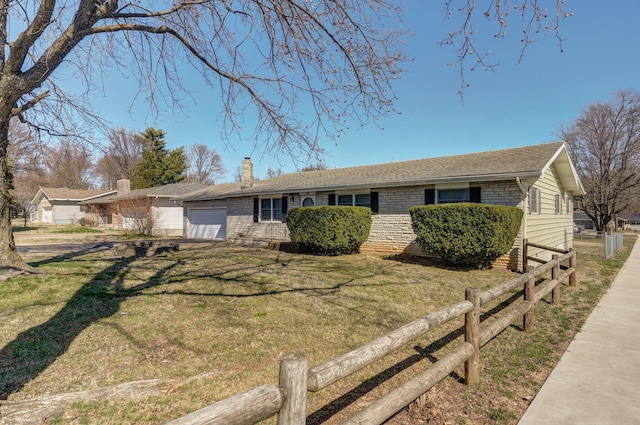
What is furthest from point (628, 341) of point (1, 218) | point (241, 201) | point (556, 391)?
point (241, 201)

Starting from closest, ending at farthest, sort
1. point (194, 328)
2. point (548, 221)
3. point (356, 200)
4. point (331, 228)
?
1. point (194, 328)
2. point (331, 228)
3. point (548, 221)
4. point (356, 200)

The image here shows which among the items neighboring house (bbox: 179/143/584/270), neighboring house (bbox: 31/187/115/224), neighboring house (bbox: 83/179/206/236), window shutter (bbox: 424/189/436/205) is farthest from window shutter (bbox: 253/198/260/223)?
neighboring house (bbox: 31/187/115/224)

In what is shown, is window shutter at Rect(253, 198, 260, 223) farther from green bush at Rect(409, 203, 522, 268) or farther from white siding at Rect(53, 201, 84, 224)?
white siding at Rect(53, 201, 84, 224)

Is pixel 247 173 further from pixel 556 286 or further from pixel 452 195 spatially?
pixel 556 286

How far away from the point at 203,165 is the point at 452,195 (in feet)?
154

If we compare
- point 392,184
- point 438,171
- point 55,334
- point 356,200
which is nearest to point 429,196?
point 438,171

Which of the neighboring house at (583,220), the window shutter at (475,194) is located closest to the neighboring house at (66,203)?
the window shutter at (475,194)

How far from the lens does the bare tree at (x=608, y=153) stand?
27266mm

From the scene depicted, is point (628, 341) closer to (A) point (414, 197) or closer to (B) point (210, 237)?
(A) point (414, 197)

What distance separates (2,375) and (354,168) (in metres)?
15.2

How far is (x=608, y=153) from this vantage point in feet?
93.5

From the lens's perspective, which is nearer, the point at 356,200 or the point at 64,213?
the point at 356,200

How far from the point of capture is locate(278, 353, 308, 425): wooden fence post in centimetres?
184

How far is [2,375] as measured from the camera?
11.1 feet
